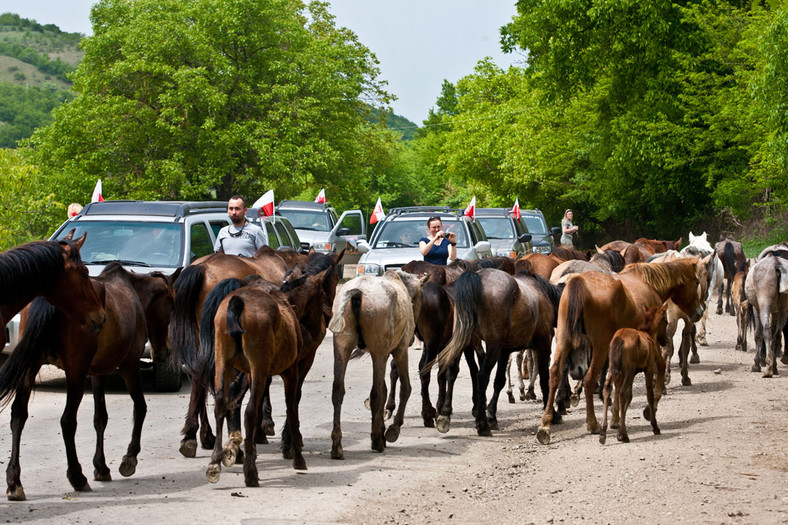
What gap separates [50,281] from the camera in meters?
7.49

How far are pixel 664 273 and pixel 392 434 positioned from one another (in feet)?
15.1

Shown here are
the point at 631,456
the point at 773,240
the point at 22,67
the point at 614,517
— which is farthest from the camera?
the point at 22,67

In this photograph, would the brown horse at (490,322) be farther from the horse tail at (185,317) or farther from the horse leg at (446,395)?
the horse tail at (185,317)

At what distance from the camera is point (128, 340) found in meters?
8.55

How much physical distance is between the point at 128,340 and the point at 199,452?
1645mm

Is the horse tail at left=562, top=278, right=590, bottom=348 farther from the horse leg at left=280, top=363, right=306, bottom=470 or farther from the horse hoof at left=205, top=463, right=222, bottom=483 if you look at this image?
the horse hoof at left=205, top=463, right=222, bottom=483

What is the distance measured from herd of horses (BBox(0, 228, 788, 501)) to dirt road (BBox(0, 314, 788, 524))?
0.27m

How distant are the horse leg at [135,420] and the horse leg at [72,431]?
1.66ft

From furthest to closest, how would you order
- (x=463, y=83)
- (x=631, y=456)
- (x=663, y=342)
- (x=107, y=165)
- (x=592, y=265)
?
1. (x=463, y=83)
2. (x=107, y=165)
3. (x=592, y=265)
4. (x=663, y=342)
5. (x=631, y=456)

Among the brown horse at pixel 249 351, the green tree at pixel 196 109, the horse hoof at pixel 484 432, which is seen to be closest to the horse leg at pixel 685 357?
the horse hoof at pixel 484 432

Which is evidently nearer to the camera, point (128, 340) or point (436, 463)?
point (128, 340)

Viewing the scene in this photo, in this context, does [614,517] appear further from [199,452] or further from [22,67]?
[22,67]

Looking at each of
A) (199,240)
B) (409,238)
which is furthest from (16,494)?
(409,238)

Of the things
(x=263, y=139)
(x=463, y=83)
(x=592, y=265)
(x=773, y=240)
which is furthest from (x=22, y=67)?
(x=592, y=265)
